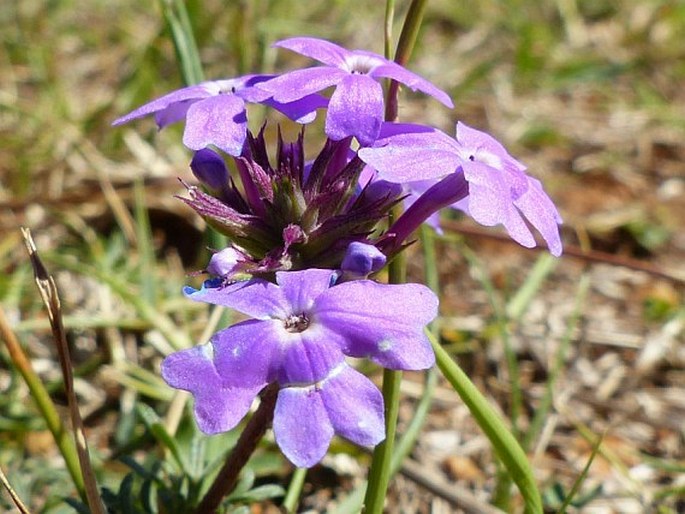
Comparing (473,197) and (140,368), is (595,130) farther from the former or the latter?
(473,197)

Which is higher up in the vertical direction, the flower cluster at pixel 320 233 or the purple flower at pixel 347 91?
the purple flower at pixel 347 91

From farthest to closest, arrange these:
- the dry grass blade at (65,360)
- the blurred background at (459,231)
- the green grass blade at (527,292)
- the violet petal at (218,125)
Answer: the green grass blade at (527,292), the blurred background at (459,231), the dry grass blade at (65,360), the violet petal at (218,125)

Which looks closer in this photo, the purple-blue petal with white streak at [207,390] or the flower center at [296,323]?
the purple-blue petal with white streak at [207,390]

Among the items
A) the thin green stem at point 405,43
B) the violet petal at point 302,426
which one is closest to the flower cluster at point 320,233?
the violet petal at point 302,426

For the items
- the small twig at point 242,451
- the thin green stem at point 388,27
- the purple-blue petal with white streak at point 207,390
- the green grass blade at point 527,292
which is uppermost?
the thin green stem at point 388,27

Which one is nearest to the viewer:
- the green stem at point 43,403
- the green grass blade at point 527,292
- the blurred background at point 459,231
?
the green stem at point 43,403

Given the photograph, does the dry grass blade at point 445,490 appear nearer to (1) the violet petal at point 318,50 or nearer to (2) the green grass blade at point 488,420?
(2) the green grass blade at point 488,420

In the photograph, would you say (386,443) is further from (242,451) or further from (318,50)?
(318,50)
